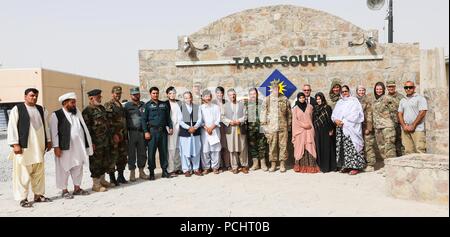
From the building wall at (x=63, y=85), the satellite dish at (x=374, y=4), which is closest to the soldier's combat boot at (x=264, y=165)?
the satellite dish at (x=374, y=4)

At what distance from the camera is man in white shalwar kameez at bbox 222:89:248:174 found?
6.89 metres

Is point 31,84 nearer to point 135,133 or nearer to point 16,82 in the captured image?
point 16,82

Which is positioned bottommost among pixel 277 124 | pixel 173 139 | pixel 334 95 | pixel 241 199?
pixel 241 199

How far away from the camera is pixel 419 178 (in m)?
4.62

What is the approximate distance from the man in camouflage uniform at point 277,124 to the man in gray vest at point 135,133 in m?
2.06

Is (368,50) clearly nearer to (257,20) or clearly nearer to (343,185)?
(257,20)

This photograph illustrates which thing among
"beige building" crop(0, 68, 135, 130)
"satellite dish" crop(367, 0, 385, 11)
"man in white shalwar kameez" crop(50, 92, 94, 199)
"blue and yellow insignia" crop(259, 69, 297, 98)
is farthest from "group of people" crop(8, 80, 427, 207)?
"beige building" crop(0, 68, 135, 130)

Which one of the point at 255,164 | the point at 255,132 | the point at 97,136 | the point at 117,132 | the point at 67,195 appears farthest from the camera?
the point at 255,164

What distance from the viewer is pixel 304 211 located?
4.34 m

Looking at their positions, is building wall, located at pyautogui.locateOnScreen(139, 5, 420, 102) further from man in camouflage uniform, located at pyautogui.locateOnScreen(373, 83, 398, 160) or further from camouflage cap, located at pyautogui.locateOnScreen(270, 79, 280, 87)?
man in camouflage uniform, located at pyautogui.locateOnScreen(373, 83, 398, 160)

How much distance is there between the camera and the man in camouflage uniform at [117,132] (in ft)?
19.4

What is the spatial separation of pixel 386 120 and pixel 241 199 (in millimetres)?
2949

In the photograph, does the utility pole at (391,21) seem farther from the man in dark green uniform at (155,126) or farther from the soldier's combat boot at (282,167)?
the man in dark green uniform at (155,126)

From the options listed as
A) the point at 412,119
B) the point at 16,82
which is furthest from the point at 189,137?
the point at 16,82
